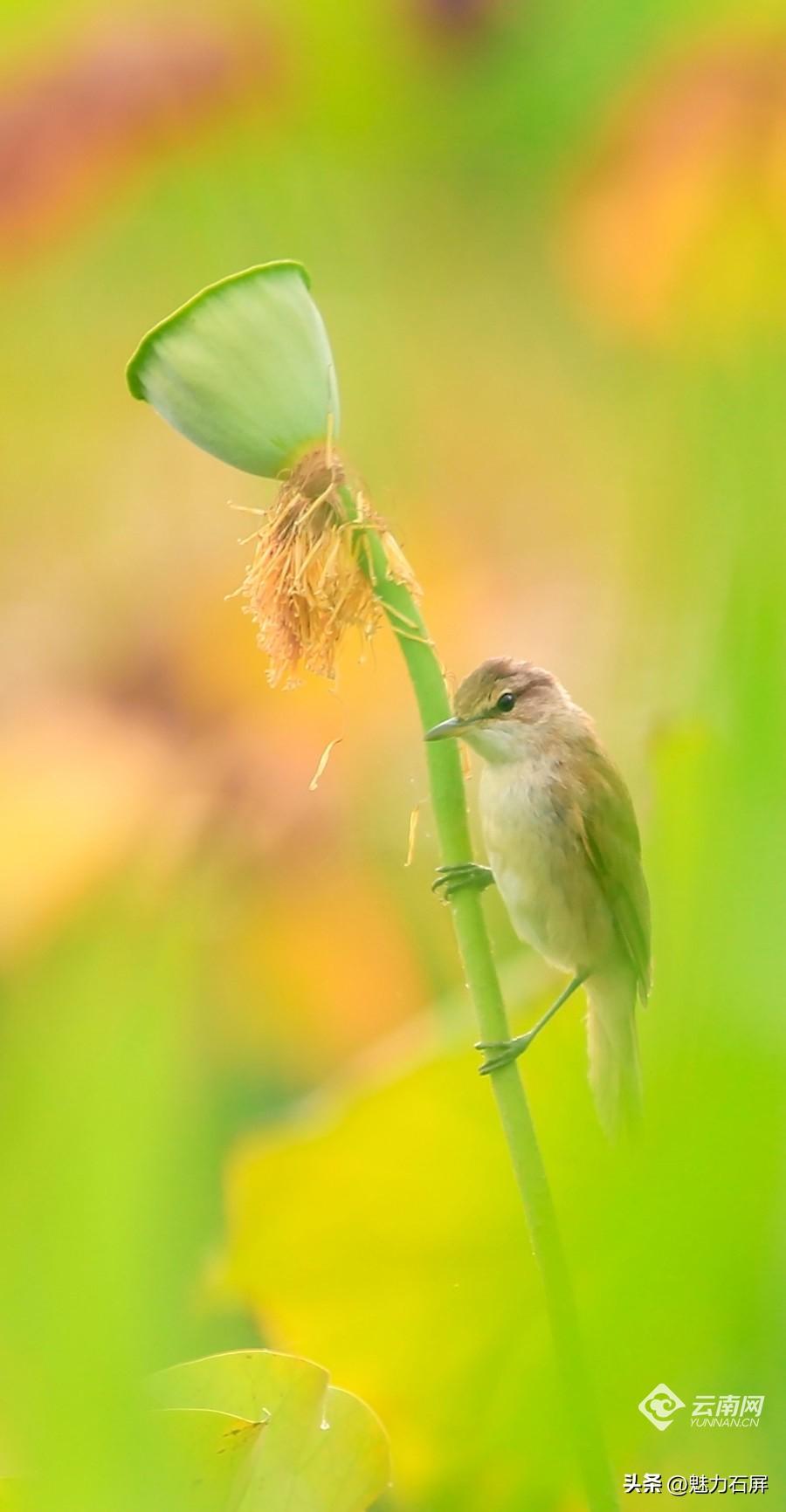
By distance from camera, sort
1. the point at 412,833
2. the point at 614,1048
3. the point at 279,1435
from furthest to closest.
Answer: the point at 412,833 → the point at 279,1435 → the point at 614,1048

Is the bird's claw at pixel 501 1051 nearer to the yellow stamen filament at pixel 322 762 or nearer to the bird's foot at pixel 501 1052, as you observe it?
the bird's foot at pixel 501 1052

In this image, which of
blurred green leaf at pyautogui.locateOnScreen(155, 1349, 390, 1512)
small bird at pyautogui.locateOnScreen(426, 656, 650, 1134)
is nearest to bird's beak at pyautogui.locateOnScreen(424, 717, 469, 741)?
small bird at pyautogui.locateOnScreen(426, 656, 650, 1134)

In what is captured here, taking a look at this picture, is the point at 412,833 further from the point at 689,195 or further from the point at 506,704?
the point at 689,195

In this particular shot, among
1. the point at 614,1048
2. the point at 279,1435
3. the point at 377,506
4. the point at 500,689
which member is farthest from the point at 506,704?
the point at 279,1435

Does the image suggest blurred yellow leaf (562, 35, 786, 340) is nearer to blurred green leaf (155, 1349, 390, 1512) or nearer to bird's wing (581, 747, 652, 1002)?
bird's wing (581, 747, 652, 1002)

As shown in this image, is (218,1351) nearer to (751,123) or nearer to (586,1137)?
(586,1137)

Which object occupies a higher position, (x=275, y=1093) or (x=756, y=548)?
(x=756, y=548)

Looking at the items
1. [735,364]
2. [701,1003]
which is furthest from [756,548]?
[735,364]
